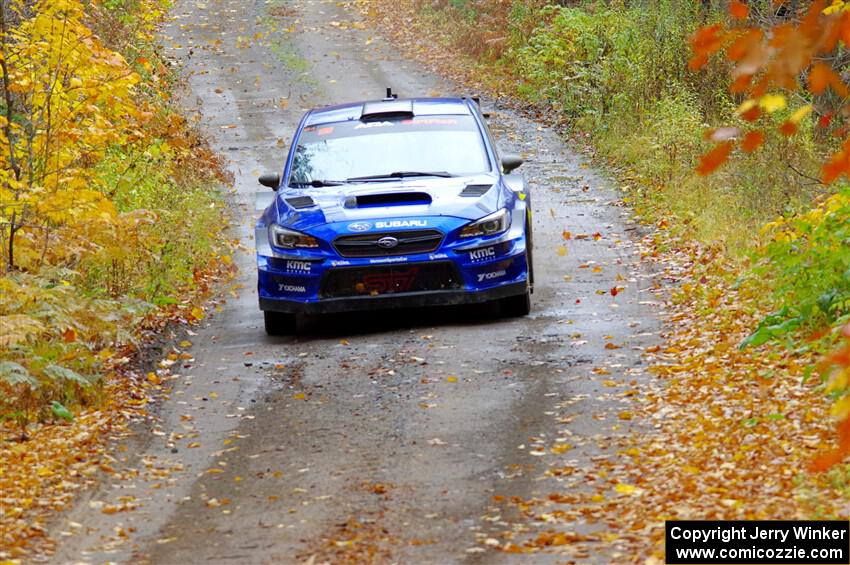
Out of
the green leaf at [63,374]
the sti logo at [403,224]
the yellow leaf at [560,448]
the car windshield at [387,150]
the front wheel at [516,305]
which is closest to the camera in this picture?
the yellow leaf at [560,448]

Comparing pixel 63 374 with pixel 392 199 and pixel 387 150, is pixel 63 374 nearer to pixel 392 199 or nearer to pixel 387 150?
pixel 392 199

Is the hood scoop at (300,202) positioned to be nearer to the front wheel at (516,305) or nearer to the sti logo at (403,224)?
the sti logo at (403,224)

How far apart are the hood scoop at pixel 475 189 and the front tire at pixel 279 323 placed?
75.8 inches

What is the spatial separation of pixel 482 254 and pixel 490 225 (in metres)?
0.29

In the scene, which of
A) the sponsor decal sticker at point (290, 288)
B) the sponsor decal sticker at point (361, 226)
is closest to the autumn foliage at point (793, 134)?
the sponsor decal sticker at point (361, 226)

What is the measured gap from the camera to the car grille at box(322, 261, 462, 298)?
34.9ft

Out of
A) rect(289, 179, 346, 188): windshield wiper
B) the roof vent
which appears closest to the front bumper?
rect(289, 179, 346, 188): windshield wiper

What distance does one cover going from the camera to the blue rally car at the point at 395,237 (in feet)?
34.8

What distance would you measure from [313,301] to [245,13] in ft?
84.7

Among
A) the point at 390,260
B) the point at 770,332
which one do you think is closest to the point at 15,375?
the point at 390,260

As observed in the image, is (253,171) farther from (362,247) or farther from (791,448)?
(791,448)

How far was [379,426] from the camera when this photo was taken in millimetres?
8312

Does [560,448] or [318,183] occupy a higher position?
[318,183]

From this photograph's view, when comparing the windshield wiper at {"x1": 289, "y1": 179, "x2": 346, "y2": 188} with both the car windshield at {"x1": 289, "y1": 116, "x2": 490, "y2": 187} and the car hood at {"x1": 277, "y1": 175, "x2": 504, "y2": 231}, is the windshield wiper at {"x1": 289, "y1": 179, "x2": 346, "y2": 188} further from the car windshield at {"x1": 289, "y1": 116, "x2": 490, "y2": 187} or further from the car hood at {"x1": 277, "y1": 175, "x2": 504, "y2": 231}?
the car hood at {"x1": 277, "y1": 175, "x2": 504, "y2": 231}
